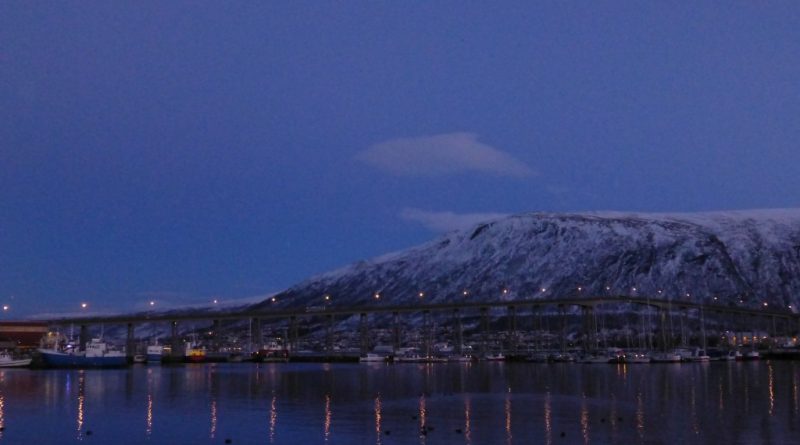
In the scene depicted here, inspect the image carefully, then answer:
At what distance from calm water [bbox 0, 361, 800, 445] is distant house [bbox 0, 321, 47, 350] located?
11276 cm

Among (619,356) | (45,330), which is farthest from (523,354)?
(45,330)

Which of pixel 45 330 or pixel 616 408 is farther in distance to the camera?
pixel 45 330

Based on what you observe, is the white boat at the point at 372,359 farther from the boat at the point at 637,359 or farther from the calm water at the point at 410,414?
the calm water at the point at 410,414

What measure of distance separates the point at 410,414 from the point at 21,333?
157 meters

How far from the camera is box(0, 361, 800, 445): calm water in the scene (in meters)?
41.2

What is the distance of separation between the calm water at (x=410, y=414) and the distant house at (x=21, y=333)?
370 feet

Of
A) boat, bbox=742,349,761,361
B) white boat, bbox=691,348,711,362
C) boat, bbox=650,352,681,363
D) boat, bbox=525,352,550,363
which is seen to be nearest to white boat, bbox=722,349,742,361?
boat, bbox=742,349,761,361

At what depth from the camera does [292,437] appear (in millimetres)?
41375

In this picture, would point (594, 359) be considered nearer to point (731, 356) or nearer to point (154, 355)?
point (731, 356)

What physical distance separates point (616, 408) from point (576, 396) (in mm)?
11175

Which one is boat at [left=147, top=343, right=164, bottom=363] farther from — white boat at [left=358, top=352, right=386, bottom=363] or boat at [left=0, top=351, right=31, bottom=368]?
boat at [left=0, top=351, right=31, bottom=368]

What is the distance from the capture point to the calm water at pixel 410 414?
41.2 meters

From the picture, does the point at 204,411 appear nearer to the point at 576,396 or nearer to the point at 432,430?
the point at 432,430

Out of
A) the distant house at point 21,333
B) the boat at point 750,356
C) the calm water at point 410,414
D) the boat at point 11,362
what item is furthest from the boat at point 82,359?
the boat at point 750,356
